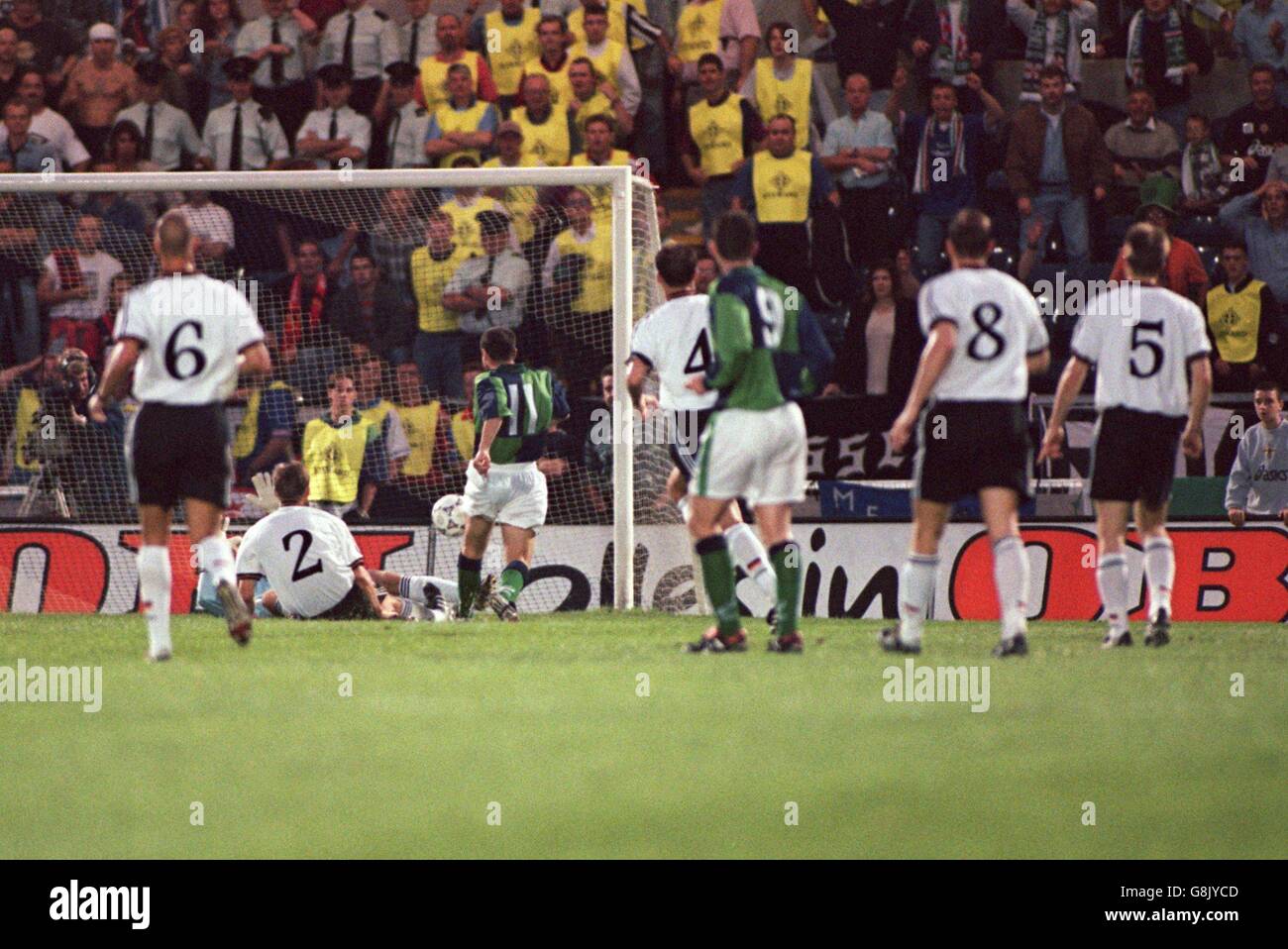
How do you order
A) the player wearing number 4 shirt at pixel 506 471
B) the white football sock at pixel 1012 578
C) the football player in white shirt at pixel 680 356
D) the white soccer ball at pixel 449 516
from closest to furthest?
the white football sock at pixel 1012 578 → the football player in white shirt at pixel 680 356 → the player wearing number 4 shirt at pixel 506 471 → the white soccer ball at pixel 449 516

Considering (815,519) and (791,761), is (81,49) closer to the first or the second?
(815,519)

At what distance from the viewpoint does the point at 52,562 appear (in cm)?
1516

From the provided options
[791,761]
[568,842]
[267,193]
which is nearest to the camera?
[568,842]

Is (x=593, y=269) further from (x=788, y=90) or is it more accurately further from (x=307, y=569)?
(x=307, y=569)

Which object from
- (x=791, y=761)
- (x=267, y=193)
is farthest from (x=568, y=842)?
(x=267, y=193)

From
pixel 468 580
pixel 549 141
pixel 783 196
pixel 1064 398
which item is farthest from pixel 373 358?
pixel 1064 398

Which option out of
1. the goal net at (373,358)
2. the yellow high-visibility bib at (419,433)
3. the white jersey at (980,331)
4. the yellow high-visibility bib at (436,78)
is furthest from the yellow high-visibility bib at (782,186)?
the white jersey at (980,331)

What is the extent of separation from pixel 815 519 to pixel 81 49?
375 inches

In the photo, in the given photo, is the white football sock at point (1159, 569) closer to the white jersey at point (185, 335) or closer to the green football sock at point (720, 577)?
the green football sock at point (720, 577)

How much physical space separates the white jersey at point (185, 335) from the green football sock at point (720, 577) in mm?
2476

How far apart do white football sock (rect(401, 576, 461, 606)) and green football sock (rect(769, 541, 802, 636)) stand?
384 cm

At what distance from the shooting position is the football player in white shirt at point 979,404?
30.2ft

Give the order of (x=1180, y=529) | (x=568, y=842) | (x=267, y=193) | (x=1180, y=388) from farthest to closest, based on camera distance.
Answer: (x=267, y=193), (x=1180, y=529), (x=1180, y=388), (x=568, y=842)

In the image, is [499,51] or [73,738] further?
[499,51]
